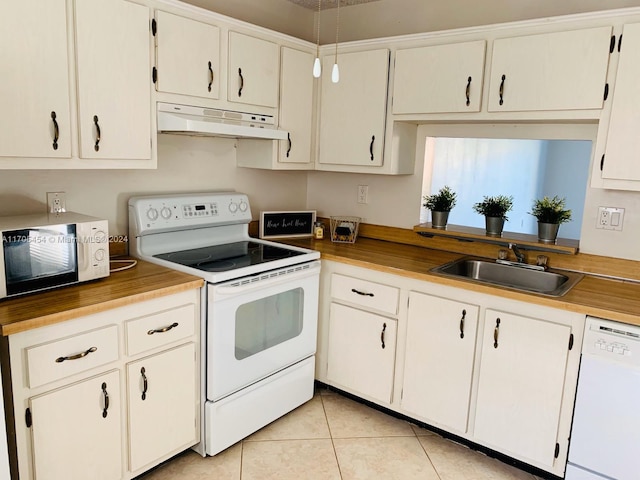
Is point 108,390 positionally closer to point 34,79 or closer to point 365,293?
point 34,79

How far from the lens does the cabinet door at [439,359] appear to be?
2.30 m

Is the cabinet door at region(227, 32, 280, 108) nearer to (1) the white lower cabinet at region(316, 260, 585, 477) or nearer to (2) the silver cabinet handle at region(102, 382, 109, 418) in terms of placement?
(1) the white lower cabinet at region(316, 260, 585, 477)

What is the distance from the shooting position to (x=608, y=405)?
1.94 meters

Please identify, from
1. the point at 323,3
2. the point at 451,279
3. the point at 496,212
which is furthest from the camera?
the point at 323,3

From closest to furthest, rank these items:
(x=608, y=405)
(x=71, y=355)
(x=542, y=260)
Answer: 1. (x=71, y=355)
2. (x=608, y=405)
3. (x=542, y=260)

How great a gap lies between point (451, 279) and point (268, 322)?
93cm

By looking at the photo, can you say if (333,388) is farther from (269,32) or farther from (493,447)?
(269,32)

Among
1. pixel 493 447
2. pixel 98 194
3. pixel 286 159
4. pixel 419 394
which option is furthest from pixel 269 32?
pixel 493 447

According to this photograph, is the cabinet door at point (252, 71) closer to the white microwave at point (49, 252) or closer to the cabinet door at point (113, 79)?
the cabinet door at point (113, 79)

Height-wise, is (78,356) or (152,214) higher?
(152,214)

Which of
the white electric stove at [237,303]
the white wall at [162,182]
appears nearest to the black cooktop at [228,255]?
the white electric stove at [237,303]

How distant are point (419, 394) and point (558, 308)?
845 mm

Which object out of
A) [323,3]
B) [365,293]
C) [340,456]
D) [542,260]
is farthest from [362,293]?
[323,3]

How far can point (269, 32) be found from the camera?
266cm
